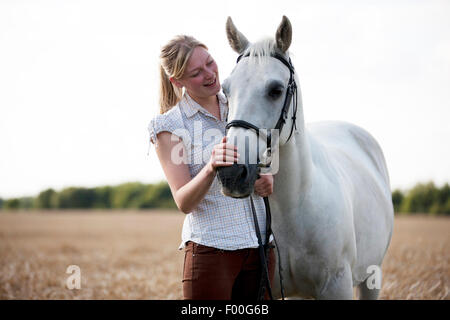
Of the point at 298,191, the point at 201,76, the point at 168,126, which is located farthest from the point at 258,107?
the point at 298,191

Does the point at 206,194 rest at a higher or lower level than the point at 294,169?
lower

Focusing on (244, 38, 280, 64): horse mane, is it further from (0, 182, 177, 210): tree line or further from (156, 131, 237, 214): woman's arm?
(0, 182, 177, 210): tree line

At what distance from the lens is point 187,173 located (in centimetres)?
223

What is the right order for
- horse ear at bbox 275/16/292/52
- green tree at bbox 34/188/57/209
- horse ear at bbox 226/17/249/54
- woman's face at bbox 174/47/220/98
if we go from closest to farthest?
woman's face at bbox 174/47/220/98
horse ear at bbox 275/16/292/52
horse ear at bbox 226/17/249/54
green tree at bbox 34/188/57/209

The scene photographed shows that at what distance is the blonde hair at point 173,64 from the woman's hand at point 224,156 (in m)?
0.61

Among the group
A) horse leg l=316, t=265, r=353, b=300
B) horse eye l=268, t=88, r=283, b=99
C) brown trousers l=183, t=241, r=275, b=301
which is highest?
horse eye l=268, t=88, r=283, b=99

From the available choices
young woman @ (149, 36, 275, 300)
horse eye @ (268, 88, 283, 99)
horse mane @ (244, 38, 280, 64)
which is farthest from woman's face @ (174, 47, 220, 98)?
horse eye @ (268, 88, 283, 99)

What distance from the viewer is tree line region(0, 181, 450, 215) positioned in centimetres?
3777

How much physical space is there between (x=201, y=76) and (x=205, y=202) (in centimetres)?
71

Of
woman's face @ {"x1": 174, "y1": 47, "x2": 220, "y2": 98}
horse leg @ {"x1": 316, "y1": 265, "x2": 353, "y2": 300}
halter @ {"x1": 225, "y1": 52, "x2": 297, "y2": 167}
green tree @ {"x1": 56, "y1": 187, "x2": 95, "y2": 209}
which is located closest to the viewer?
halter @ {"x1": 225, "y1": 52, "x2": 297, "y2": 167}

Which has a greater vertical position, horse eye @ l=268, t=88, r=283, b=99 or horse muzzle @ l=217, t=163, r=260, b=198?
horse eye @ l=268, t=88, r=283, b=99

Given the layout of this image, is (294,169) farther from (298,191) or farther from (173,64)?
(173,64)
